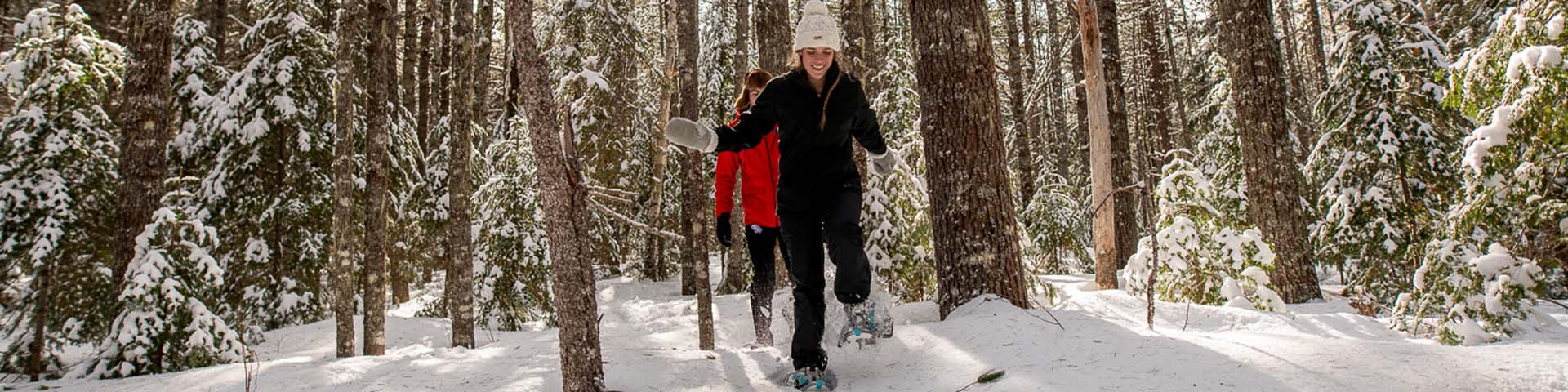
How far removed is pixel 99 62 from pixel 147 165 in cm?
252

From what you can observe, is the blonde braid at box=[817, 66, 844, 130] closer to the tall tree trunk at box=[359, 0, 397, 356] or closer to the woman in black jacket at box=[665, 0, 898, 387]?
the woman in black jacket at box=[665, 0, 898, 387]

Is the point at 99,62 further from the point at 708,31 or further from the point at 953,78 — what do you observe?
the point at 708,31

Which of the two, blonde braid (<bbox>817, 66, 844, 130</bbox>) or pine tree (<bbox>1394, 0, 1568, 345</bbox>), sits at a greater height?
blonde braid (<bbox>817, 66, 844, 130</bbox>)

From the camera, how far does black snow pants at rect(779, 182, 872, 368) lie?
12.9 ft

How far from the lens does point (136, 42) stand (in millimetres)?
7426

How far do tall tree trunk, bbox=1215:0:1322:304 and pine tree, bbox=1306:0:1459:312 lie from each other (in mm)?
1524

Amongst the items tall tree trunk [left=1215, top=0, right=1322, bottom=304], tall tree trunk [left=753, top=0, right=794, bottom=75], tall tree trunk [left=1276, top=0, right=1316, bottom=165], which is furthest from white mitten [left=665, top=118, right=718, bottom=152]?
tall tree trunk [left=1276, top=0, right=1316, bottom=165]

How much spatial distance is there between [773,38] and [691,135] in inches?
275

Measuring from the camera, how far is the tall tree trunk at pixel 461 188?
8.30 meters

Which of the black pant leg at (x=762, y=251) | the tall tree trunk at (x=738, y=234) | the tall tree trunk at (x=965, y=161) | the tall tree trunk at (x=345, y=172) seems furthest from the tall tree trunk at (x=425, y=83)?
the tall tree trunk at (x=965, y=161)

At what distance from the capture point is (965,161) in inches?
187

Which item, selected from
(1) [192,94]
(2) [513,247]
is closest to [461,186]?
(2) [513,247]

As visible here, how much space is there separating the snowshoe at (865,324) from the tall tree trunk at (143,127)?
739cm

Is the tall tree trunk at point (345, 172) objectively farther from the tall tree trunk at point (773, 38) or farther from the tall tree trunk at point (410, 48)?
the tall tree trunk at point (410, 48)
